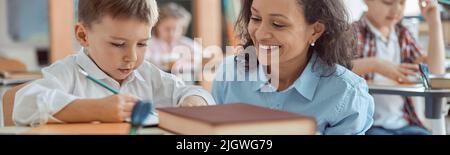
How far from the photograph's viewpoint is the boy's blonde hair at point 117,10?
2.75 feet

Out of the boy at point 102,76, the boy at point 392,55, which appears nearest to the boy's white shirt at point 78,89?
the boy at point 102,76

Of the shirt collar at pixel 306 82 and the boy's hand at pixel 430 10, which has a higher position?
the boy's hand at pixel 430 10

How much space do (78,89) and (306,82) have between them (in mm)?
362

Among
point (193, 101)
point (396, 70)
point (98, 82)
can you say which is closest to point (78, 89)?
point (98, 82)

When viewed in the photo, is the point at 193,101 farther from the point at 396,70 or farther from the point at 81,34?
the point at 396,70

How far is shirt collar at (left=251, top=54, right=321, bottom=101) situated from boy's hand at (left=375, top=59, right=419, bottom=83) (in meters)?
0.41

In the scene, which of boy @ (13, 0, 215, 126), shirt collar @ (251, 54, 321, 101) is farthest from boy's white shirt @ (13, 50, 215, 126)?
shirt collar @ (251, 54, 321, 101)

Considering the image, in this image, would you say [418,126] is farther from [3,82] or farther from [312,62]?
[3,82]

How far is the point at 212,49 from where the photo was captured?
109 cm

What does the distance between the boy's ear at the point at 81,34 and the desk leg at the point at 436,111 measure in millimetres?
697

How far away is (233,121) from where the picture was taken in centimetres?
71

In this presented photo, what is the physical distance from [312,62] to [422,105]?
0.51m

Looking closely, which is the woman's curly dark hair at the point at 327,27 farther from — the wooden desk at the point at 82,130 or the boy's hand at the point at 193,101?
the wooden desk at the point at 82,130

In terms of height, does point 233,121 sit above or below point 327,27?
below
